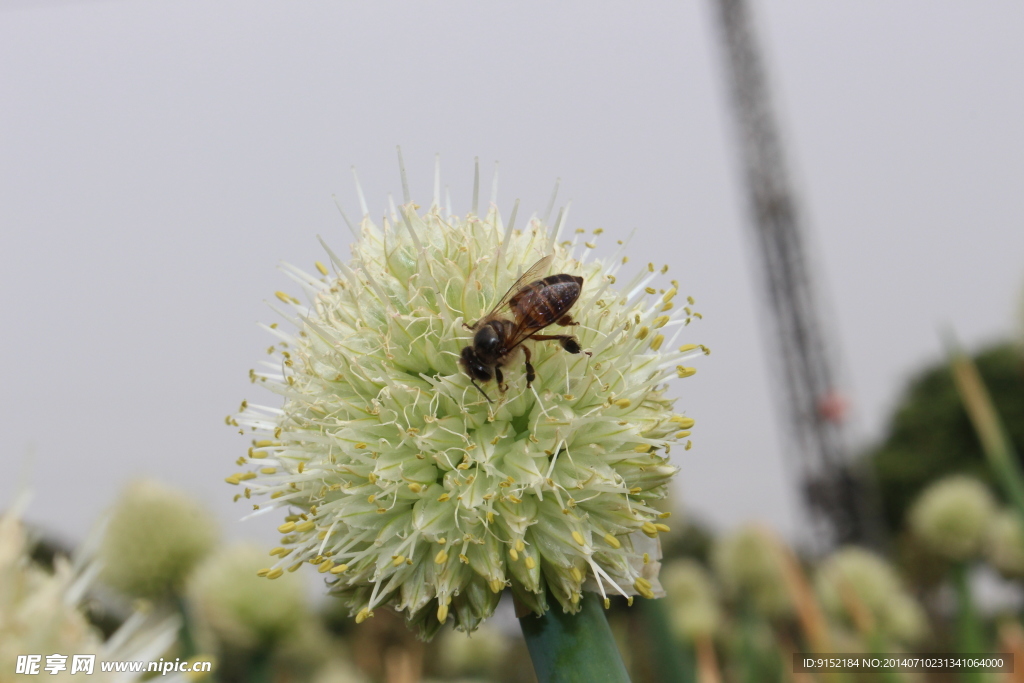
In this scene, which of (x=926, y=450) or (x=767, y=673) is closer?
(x=767, y=673)

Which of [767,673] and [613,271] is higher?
[613,271]

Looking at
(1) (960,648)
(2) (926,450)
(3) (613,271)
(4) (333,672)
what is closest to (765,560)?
(1) (960,648)

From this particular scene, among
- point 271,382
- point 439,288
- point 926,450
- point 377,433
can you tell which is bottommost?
point 926,450

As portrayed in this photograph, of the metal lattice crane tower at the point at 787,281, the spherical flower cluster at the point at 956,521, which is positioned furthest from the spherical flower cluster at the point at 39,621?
the metal lattice crane tower at the point at 787,281

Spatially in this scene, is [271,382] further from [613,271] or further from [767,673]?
[767,673]

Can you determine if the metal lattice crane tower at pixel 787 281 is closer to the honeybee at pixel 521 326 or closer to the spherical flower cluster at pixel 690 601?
the spherical flower cluster at pixel 690 601

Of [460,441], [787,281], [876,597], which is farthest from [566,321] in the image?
[787,281]

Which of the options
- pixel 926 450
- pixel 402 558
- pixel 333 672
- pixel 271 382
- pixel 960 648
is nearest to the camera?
pixel 402 558

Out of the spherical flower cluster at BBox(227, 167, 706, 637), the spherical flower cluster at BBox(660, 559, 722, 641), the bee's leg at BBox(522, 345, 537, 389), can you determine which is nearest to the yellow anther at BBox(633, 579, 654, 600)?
the spherical flower cluster at BBox(227, 167, 706, 637)

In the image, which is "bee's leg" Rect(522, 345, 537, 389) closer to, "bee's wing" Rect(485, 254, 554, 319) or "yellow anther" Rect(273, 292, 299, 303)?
"bee's wing" Rect(485, 254, 554, 319)
